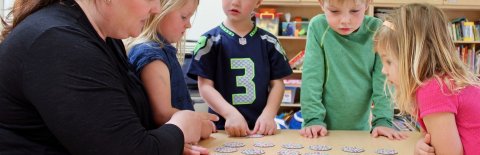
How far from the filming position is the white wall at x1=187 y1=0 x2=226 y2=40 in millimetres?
4684

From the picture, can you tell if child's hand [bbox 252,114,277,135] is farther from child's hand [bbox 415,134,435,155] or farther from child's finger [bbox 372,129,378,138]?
child's hand [bbox 415,134,435,155]

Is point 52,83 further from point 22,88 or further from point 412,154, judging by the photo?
point 412,154

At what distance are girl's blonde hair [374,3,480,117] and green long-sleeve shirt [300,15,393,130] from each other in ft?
1.68

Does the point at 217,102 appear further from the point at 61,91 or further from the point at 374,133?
the point at 61,91

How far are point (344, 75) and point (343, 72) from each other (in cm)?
1

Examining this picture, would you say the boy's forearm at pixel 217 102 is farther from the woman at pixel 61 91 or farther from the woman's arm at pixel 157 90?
the woman at pixel 61 91

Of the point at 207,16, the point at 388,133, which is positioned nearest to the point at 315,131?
the point at 388,133

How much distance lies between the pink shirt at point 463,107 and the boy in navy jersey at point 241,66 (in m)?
0.74

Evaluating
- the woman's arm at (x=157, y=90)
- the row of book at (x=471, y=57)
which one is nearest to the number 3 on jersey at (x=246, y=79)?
the woman's arm at (x=157, y=90)

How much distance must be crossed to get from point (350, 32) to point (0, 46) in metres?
1.37

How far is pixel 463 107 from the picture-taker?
1.13m

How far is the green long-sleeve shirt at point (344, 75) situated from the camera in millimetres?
1795

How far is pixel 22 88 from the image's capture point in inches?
28.4

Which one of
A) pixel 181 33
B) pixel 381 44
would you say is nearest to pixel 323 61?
pixel 381 44
